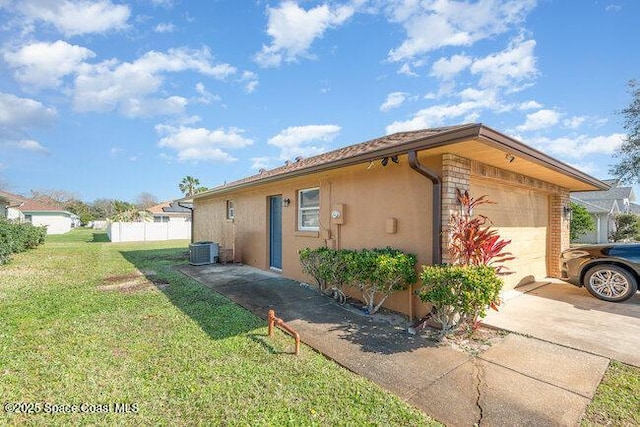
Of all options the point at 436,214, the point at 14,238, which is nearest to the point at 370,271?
the point at 436,214

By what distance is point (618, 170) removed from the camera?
1962cm

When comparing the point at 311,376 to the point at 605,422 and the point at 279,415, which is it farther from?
the point at 605,422

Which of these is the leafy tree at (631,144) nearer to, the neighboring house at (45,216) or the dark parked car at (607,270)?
the dark parked car at (607,270)

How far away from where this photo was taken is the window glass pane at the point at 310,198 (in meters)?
7.59

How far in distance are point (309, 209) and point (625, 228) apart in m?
25.0

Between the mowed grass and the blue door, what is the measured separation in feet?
11.7

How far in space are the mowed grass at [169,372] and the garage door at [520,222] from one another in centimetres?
430

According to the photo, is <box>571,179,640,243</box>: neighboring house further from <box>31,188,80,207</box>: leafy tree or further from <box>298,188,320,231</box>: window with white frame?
<box>31,188,80,207</box>: leafy tree

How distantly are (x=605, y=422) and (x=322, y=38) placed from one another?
10758 mm

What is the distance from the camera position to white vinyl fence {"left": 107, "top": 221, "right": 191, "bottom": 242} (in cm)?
2231

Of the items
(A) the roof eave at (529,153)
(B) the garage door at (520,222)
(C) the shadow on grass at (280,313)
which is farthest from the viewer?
(B) the garage door at (520,222)

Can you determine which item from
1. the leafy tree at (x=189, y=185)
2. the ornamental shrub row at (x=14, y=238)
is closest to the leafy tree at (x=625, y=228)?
the ornamental shrub row at (x=14, y=238)

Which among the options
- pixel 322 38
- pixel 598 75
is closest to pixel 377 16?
pixel 322 38

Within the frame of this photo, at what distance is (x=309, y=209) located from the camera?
7.85 meters
